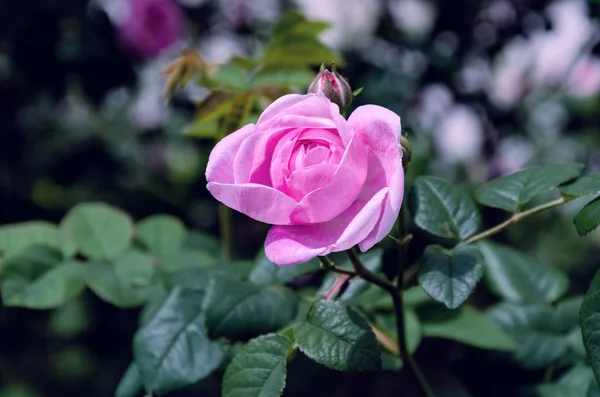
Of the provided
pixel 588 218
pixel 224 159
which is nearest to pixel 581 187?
pixel 588 218

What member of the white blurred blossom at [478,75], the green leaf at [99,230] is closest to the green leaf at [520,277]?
the green leaf at [99,230]

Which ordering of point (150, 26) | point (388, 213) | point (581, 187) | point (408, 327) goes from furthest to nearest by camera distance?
1. point (150, 26)
2. point (408, 327)
3. point (581, 187)
4. point (388, 213)

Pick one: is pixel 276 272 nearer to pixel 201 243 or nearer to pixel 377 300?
pixel 377 300

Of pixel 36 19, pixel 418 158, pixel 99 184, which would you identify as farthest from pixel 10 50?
pixel 418 158

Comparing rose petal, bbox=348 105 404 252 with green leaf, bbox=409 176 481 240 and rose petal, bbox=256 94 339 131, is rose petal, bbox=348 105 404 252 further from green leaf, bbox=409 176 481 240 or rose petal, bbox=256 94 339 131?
green leaf, bbox=409 176 481 240

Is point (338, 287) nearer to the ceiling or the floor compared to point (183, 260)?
nearer to the ceiling

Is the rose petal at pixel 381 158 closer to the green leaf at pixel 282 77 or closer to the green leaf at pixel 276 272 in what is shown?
the green leaf at pixel 276 272
